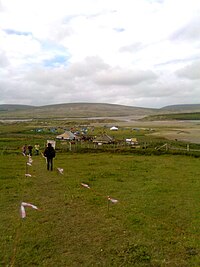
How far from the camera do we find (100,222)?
1187 cm

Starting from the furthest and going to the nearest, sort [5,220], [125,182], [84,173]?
[84,173] < [125,182] < [5,220]

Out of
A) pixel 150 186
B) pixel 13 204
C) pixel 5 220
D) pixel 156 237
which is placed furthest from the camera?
pixel 150 186

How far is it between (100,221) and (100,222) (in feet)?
0.36

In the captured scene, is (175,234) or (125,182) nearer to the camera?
(175,234)

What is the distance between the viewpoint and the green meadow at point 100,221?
9016 mm

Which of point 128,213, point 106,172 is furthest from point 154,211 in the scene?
point 106,172

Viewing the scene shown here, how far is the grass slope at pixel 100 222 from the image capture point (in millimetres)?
9016

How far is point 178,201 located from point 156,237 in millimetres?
5092

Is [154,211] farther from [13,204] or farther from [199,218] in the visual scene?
[13,204]

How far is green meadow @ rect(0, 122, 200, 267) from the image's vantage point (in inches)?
355

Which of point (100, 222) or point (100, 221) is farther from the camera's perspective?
point (100, 221)

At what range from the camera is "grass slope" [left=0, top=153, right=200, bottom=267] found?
9016 millimetres

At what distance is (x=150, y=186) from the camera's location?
1830cm

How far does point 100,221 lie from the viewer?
12.0 meters
